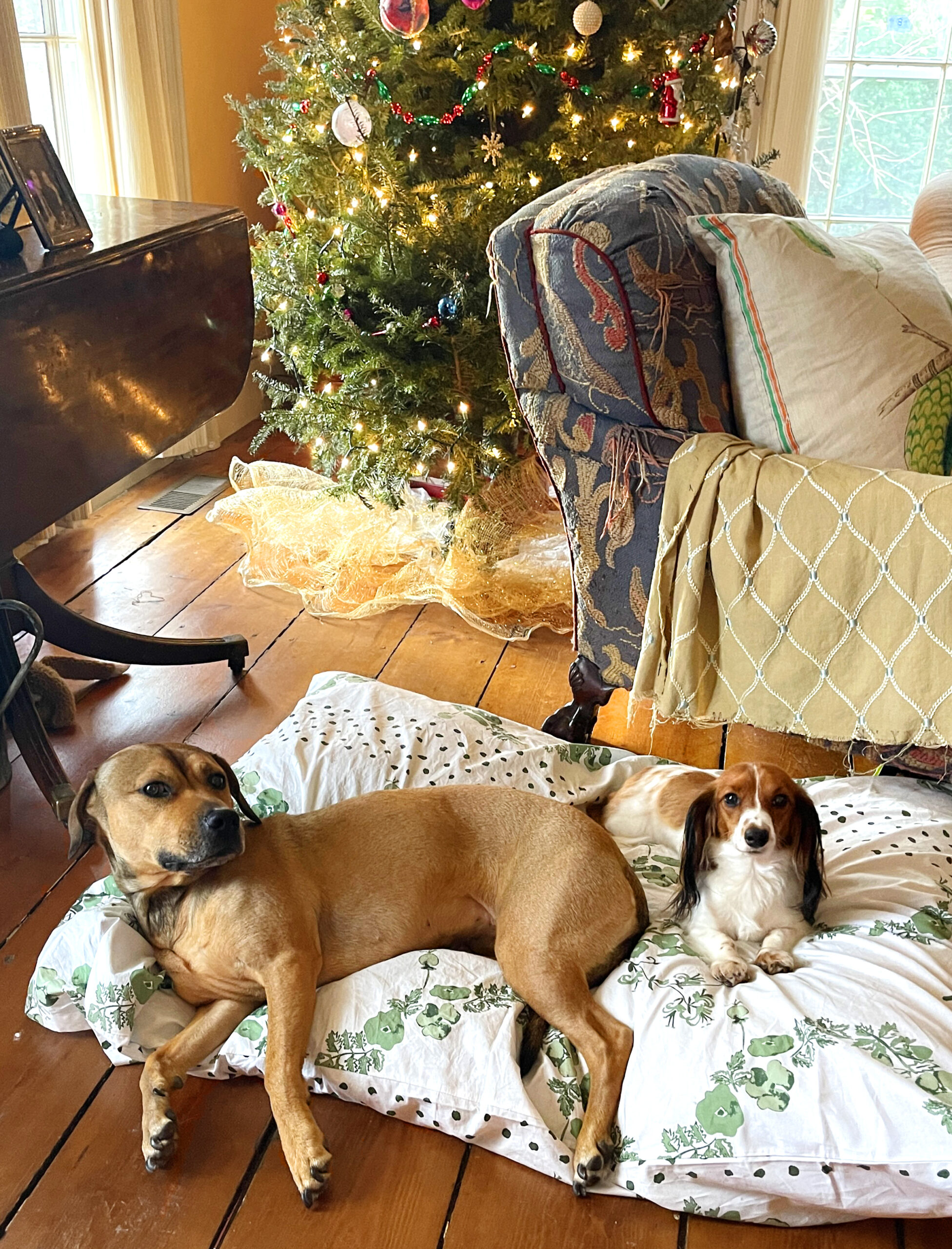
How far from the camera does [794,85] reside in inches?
168

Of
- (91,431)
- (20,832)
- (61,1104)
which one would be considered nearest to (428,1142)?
(61,1104)

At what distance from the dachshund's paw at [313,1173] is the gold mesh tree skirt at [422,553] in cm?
166

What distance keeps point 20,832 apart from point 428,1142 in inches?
42.1

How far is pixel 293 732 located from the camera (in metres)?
2.13

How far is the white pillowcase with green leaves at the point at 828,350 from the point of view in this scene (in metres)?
1.91

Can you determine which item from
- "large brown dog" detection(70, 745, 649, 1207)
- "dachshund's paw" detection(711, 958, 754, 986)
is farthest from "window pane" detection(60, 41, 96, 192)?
"dachshund's paw" detection(711, 958, 754, 986)

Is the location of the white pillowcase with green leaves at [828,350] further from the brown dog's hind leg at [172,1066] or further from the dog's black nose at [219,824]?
the brown dog's hind leg at [172,1066]

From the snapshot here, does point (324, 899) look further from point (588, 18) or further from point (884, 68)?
point (884, 68)

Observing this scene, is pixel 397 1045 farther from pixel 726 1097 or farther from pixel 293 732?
pixel 293 732

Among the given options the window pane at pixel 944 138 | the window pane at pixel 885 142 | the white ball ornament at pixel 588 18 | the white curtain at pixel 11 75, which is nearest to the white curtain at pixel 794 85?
the window pane at pixel 885 142

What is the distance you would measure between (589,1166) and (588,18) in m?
2.47

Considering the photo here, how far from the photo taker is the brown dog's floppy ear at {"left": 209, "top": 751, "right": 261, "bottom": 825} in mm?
1650

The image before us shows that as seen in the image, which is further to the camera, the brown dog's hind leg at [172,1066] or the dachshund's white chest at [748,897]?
the dachshund's white chest at [748,897]

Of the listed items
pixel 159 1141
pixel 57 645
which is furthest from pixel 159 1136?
pixel 57 645
